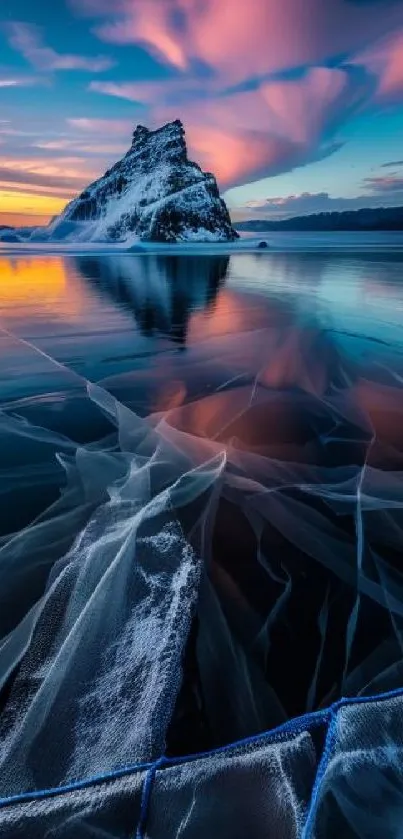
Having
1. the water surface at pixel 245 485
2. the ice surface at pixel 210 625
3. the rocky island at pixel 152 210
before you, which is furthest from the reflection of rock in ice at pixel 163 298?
the rocky island at pixel 152 210

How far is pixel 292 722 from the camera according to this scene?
4.70ft

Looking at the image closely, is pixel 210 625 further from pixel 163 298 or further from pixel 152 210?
pixel 152 210

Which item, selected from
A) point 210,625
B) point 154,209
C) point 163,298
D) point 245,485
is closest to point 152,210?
point 154,209

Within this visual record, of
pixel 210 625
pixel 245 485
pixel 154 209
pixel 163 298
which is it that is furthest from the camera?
pixel 154 209

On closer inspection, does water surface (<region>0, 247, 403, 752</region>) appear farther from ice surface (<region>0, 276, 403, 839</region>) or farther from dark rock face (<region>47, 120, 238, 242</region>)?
dark rock face (<region>47, 120, 238, 242</region>)

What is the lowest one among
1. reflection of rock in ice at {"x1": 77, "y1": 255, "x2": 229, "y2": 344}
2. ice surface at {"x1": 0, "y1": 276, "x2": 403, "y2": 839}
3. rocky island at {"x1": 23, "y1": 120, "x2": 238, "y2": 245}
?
ice surface at {"x1": 0, "y1": 276, "x2": 403, "y2": 839}

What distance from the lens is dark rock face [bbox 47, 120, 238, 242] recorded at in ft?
469

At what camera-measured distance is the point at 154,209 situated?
148 meters

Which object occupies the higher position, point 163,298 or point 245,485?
point 163,298

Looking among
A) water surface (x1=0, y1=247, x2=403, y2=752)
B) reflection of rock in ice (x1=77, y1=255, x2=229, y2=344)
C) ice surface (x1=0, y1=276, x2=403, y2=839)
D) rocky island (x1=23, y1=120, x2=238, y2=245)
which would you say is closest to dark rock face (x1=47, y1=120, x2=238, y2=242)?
rocky island (x1=23, y1=120, x2=238, y2=245)

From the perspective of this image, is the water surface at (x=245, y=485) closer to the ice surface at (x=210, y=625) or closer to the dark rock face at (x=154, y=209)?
the ice surface at (x=210, y=625)

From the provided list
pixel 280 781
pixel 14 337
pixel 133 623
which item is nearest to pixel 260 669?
pixel 280 781

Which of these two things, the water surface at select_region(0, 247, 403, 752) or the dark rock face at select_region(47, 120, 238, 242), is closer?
the water surface at select_region(0, 247, 403, 752)

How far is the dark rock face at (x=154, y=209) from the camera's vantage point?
14300cm
